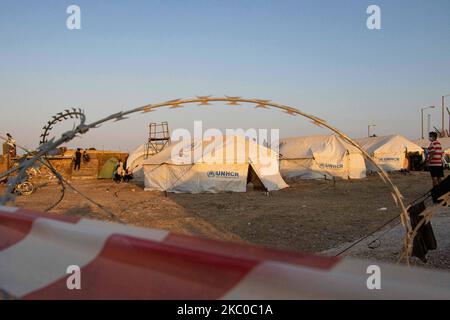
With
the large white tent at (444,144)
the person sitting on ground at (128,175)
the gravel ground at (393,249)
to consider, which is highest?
the large white tent at (444,144)

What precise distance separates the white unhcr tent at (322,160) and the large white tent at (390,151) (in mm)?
2919

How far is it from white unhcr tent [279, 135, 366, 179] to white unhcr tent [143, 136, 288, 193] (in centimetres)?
722

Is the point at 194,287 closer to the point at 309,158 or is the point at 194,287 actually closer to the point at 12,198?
the point at 12,198

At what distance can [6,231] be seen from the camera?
2086 millimetres

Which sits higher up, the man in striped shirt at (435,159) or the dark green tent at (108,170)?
the man in striped shirt at (435,159)

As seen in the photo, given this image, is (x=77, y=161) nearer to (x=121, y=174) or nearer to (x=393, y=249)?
(x=121, y=174)

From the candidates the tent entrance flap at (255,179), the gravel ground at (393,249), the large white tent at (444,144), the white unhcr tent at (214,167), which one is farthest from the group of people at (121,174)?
→ the large white tent at (444,144)

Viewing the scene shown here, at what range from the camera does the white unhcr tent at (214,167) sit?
58.6ft

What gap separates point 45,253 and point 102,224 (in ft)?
1.40

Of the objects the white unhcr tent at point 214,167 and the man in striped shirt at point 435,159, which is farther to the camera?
the white unhcr tent at point 214,167

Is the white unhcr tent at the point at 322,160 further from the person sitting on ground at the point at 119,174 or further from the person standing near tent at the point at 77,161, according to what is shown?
the person standing near tent at the point at 77,161

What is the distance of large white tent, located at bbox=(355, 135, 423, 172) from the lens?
98.9 feet
